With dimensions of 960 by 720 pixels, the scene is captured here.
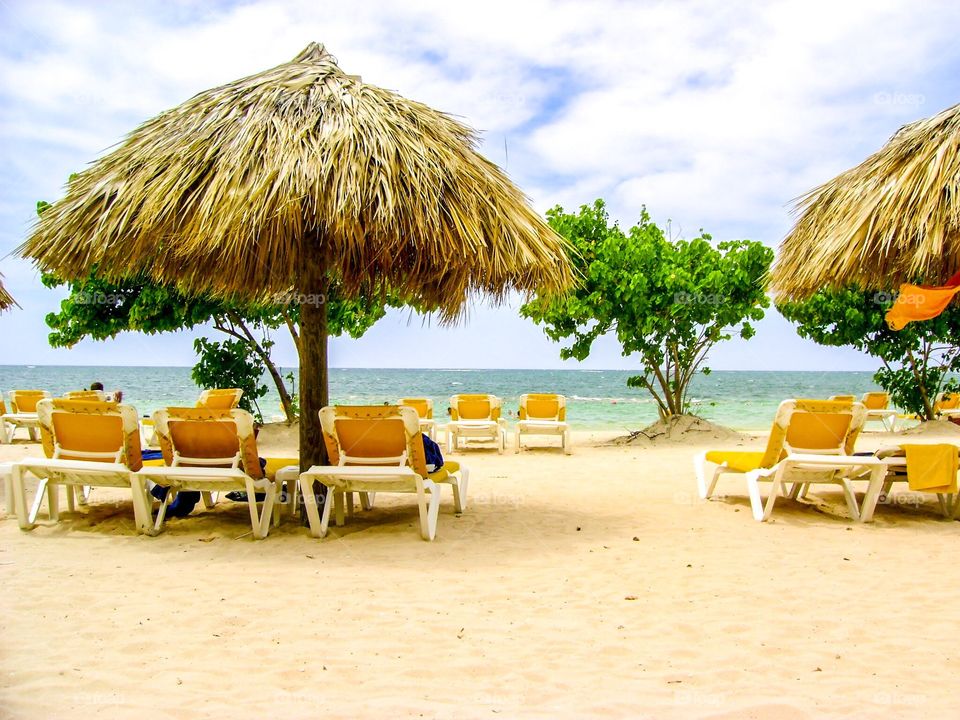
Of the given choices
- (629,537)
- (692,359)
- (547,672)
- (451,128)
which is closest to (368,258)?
(451,128)

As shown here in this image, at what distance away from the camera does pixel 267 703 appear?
98.0 inches

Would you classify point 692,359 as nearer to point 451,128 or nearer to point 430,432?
point 430,432

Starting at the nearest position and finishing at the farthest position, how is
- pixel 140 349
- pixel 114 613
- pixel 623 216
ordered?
pixel 114 613 < pixel 623 216 < pixel 140 349

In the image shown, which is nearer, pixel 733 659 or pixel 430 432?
pixel 733 659

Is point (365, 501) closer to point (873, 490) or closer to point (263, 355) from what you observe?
point (873, 490)

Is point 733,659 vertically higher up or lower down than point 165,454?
lower down

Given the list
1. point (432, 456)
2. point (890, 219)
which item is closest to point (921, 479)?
point (890, 219)

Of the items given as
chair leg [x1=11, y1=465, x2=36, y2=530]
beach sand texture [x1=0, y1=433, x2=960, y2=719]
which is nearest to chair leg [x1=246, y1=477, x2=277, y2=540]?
beach sand texture [x1=0, y1=433, x2=960, y2=719]

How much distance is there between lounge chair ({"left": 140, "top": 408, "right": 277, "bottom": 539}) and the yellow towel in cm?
513

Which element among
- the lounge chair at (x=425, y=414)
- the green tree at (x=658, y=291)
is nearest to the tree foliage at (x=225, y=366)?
the lounge chair at (x=425, y=414)

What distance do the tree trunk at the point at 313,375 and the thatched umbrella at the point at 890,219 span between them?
15.4ft

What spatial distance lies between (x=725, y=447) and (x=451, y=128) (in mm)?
8235

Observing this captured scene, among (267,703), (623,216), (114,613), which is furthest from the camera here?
(623,216)

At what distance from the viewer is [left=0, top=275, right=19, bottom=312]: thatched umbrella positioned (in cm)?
902
